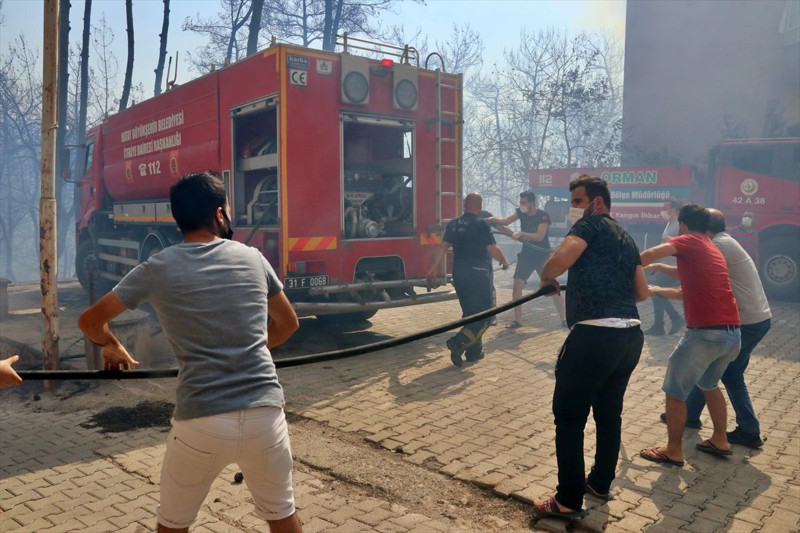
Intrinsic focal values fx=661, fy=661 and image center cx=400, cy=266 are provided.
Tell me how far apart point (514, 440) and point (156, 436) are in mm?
2686

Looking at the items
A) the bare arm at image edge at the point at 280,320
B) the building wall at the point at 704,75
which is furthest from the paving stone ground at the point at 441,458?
the building wall at the point at 704,75

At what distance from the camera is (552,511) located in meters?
3.57

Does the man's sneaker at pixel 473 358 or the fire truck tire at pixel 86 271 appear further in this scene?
the fire truck tire at pixel 86 271

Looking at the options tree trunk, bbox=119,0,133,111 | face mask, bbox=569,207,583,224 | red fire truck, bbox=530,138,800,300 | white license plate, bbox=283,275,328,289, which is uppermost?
tree trunk, bbox=119,0,133,111

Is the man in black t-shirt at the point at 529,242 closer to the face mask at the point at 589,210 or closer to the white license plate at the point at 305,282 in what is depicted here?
the white license plate at the point at 305,282

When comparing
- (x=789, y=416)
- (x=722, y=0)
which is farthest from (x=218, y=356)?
(x=722, y=0)

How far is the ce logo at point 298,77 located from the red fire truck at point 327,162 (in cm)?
2

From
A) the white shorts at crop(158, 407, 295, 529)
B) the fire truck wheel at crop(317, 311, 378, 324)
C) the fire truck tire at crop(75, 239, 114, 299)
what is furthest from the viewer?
the fire truck tire at crop(75, 239, 114, 299)

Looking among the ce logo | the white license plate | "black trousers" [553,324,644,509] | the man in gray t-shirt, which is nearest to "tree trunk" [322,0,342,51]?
the ce logo

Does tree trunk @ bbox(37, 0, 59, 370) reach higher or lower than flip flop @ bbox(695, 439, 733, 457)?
higher

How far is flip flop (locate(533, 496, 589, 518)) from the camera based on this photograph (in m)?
3.54

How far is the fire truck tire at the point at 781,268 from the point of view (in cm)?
1261

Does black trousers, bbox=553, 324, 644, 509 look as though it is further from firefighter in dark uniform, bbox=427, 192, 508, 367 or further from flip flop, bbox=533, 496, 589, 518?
firefighter in dark uniform, bbox=427, 192, 508, 367

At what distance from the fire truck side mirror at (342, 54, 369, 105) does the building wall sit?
19123 millimetres
